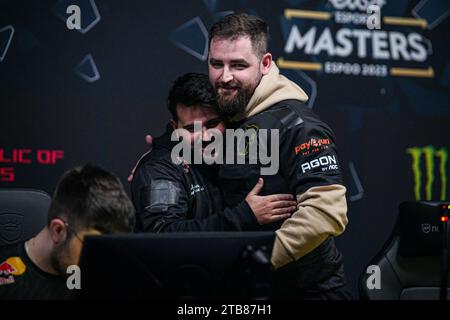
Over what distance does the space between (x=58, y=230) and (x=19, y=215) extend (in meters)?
0.97

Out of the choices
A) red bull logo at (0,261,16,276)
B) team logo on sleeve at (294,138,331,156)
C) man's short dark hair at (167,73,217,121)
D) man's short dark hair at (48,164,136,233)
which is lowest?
red bull logo at (0,261,16,276)

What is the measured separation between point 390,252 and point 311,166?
76cm

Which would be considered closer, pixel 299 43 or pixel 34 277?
pixel 34 277

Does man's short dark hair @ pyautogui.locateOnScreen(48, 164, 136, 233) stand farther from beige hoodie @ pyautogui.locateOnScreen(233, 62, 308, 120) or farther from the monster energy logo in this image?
the monster energy logo

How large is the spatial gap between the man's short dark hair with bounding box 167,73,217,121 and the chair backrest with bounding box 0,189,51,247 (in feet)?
2.10

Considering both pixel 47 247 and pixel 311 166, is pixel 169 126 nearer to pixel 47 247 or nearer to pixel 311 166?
pixel 311 166

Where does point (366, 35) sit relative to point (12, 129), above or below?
above

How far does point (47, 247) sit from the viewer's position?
72.7 inches

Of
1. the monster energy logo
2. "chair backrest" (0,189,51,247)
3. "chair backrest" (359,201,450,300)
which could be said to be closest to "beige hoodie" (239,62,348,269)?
"chair backrest" (359,201,450,300)

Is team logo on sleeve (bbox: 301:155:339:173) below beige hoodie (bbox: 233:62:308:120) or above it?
below

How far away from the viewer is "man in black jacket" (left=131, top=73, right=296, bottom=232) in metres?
2.41
